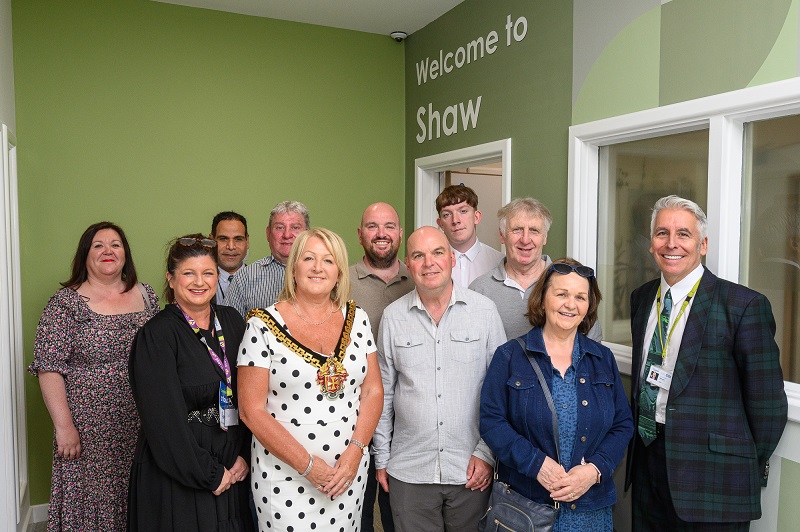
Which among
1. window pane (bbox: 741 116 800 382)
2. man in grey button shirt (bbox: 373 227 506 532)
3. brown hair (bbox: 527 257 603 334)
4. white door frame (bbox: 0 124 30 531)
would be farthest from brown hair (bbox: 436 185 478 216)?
white door frame (bbox: 0 124 30 531)

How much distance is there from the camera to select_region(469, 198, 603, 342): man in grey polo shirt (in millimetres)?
2646

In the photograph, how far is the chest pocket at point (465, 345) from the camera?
231cm

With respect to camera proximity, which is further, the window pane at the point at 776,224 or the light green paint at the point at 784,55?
the window pane at the point at 776,224

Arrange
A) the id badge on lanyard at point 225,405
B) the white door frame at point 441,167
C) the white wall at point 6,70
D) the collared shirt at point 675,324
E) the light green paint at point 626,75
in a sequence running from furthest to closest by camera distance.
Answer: the white door frame at point 441,167 < the white wall at point 6,70 < the light green paint at point 626,75 < the collared shirt at point 675,324 < the id badge on lanyard at point 225,405

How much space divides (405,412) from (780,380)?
1289 mm

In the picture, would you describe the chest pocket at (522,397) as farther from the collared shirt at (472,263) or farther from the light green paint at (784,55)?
the light green paint at (784,55)

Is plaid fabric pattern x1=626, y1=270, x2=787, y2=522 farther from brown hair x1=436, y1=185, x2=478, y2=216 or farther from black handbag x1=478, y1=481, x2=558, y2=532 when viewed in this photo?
brown hair x1=436, y1=185, x2=478, y2=216

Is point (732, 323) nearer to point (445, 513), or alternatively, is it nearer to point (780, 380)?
point (780, 380)

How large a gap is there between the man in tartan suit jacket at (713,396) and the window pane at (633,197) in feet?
1.85

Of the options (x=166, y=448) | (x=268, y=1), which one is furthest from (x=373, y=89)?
(x=166, y=448)

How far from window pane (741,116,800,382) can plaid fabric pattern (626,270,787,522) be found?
32cm

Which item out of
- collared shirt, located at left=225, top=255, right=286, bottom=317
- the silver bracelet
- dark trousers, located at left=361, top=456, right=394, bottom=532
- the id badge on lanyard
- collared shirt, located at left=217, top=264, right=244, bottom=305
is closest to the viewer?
the silver bracelet

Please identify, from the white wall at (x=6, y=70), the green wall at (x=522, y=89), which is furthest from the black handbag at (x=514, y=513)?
the white wall at (x=6, y=70)

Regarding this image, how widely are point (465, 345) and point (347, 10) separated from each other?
2.95 meters
